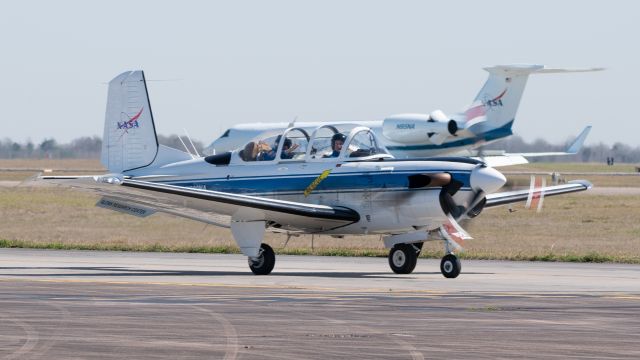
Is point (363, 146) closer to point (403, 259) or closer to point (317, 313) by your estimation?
point (403, 259)

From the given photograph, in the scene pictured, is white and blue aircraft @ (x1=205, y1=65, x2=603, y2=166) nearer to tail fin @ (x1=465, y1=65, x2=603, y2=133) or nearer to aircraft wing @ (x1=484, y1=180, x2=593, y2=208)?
tail fin @ (x1=465, y1=65, x2=603, y2=133)

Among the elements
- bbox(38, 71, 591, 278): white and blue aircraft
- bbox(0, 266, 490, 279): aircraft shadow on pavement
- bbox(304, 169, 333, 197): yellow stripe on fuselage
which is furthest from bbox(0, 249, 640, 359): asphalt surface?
bbox(304, 169, 333, 197): yellow stripe on fuselage

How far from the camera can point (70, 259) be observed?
24.6 metres

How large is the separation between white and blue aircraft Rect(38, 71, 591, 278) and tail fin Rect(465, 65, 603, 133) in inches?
1117

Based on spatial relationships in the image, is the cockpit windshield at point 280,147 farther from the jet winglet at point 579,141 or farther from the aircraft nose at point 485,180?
the jet winglet at point 579,141

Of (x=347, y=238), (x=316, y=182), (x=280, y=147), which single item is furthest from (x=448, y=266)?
(x=347, y=238)

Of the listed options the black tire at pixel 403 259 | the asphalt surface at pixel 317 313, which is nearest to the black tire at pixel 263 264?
the asphalt surface at pixel 317 313

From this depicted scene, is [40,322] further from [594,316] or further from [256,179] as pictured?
[256,179]

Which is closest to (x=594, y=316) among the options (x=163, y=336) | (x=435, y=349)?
(x=435, y=349)

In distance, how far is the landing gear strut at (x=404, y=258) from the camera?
68.8ft

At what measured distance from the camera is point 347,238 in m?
32.9

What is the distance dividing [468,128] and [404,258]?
29874mm

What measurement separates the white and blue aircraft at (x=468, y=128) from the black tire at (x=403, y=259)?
26598 mm

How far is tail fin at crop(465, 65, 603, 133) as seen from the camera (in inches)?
2037
